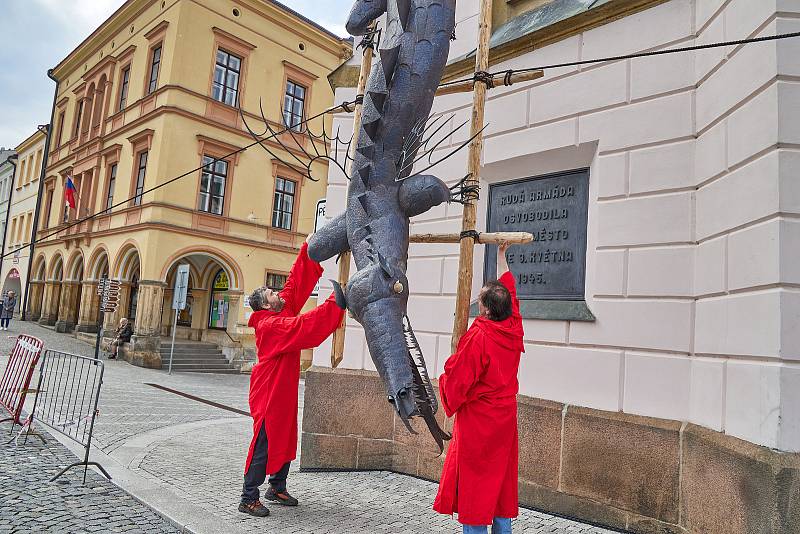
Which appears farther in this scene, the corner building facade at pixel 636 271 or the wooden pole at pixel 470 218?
the wooden pole at pixel 470 218

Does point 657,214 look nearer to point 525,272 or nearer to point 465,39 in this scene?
point 525,272

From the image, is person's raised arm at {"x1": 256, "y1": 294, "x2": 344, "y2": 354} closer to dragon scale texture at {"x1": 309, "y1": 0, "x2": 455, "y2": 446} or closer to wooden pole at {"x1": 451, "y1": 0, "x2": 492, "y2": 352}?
dragon scale texture at {"x1": 309, "y1": 0, "x2": 455, "y2": 446}

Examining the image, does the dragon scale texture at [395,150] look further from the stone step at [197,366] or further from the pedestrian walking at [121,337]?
the pedestrian walking at [121,337]

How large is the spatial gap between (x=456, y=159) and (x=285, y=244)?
17892mm

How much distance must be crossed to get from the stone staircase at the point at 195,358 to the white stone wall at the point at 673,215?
15.3m

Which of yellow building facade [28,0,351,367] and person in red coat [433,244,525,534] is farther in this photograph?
yellow building facade [28,0,351,367]

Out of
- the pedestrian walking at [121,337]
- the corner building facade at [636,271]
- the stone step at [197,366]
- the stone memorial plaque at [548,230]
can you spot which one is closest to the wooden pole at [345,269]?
the corner building facade at [636,271]

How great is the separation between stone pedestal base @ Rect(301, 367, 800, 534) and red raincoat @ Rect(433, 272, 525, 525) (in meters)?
1.45

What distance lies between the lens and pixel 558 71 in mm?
5309

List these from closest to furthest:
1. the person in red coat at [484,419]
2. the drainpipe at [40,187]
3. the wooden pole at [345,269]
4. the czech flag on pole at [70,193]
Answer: the person in red coat at [484,419]
the wooden pole at [345,269]
the czech flag on pole at [70,193]
the drainpipe at [40,187]

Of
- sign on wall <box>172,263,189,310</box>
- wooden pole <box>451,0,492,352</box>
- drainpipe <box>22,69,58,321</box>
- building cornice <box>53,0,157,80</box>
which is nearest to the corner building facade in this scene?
wooden pole <box>451,0,492,352</box>

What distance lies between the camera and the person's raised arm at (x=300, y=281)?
4594 mm

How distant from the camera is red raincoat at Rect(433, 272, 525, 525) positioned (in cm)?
322

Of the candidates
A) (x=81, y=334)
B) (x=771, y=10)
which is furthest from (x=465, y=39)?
(x=81, y=334)
